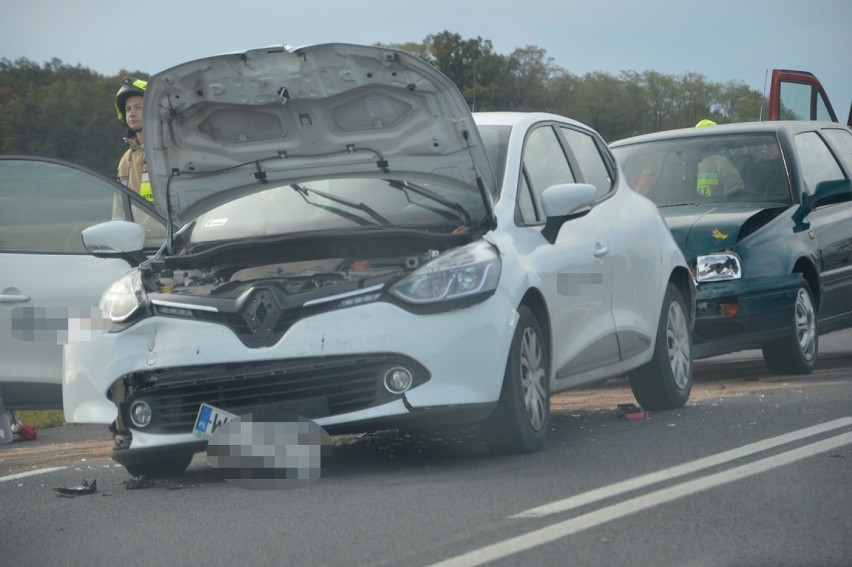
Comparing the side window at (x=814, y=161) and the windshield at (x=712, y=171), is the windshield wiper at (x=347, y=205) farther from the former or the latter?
the side window at (x=814, y=161)

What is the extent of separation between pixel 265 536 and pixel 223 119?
8.88ft

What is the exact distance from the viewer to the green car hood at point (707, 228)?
1050 cm

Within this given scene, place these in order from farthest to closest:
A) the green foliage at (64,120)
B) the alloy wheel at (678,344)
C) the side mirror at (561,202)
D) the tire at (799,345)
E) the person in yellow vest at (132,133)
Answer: the green foliage at (64,120) < the tire at (799,345) < the person in yellow vest at (132,133) < the alloy wheel at (678,344) < the side mirror at (561,202)

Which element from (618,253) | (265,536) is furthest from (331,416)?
(618,253)

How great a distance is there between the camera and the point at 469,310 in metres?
6.51

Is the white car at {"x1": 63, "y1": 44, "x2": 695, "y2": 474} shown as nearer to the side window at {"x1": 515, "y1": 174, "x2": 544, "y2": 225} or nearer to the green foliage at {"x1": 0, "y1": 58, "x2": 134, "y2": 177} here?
the side window at {"x1": 515, "y1": 174, "x2": 544, "y2": 225}

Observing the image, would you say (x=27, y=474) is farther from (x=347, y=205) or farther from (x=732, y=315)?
(x=732, y=315)

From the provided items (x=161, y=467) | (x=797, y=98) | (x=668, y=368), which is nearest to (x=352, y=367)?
(x=161, y=467)

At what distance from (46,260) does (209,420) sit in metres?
2.58

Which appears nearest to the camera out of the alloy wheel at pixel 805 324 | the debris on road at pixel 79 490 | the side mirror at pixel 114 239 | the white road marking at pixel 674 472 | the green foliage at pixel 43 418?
the white road marking at pixel 674 472

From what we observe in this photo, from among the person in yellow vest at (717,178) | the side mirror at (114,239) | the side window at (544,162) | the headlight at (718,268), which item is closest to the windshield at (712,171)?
the person in yellow vest at (717,178)

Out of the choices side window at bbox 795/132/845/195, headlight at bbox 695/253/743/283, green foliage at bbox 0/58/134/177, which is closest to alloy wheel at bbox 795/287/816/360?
headlight at bbox 695/253/743/283

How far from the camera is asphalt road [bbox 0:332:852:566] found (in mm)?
4789

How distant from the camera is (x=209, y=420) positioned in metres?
6.56
